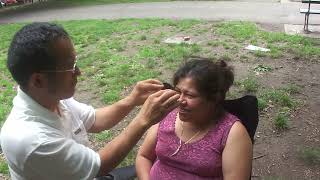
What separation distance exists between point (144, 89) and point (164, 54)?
5.21 metres

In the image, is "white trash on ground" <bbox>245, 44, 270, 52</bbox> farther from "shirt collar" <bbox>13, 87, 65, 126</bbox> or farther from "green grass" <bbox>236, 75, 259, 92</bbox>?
"shirt collar" <bbox>13, 87, 65, 126</bbox>

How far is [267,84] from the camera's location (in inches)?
245

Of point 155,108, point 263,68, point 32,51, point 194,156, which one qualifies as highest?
point 32,51

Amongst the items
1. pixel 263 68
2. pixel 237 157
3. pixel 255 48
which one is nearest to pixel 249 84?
pixel 263 68

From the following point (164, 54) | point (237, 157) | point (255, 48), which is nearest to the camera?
point (237, 157)

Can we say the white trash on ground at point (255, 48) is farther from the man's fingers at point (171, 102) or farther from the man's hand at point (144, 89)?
the man's fingers at point (171, 102)

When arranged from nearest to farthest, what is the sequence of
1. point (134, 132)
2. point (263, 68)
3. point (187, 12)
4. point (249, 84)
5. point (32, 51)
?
point (32, 51) < point (134, 132) < point (249, 84) < point (263, 68) < point (187, 12)

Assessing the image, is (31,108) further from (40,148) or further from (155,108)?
(155,108)

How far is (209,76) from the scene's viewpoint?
8.68 ft

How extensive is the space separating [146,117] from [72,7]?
15.7 m

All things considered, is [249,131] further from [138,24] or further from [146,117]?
[138,24]

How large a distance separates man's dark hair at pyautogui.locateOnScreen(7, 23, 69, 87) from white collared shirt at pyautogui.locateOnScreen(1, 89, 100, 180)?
14 centimetres

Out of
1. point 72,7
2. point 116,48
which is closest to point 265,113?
point 116,48

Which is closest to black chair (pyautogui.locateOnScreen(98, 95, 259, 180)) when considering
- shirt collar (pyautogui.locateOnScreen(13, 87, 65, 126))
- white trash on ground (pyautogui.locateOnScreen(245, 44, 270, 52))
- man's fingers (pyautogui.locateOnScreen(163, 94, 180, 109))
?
man's fingers (pyautogui.locateOnScreen(163, 94, 180, 109))
